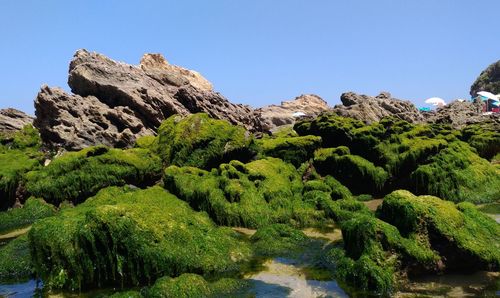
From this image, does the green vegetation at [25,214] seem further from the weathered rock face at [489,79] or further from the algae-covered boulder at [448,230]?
the weathered rock face at [489,79]

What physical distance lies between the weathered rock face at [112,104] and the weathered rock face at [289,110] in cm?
1066

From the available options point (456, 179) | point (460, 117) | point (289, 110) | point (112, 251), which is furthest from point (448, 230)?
point (289, 110)

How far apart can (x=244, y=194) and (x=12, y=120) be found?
35.1 meters

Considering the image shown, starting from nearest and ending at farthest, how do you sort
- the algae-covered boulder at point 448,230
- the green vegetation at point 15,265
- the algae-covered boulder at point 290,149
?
the algae-covered boulder at point 448,230
the green vegetation at point 15,265
the algae-covered boulder at point 290,149

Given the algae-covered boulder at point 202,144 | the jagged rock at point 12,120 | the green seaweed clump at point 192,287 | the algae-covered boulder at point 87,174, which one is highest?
the jagged rock at point 12,120

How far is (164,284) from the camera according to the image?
10.1 metres

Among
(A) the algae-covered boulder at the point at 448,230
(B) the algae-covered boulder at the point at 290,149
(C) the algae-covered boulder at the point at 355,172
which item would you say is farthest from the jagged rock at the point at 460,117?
(A) the algae-covered boulder at the point at 448,230

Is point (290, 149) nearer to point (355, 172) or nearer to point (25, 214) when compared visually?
point (355, 172)

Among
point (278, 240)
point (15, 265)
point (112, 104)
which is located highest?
point (112, 104)

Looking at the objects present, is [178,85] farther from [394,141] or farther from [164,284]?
[164,284]

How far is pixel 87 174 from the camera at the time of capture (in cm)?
2019

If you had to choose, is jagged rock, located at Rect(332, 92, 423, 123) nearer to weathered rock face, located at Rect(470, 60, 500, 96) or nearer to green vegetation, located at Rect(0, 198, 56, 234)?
green vegetation, located at Rect(0, 198, 56, 234)

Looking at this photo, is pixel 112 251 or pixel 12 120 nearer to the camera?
pixel 112 251

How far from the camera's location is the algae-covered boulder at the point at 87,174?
19.8 metres
